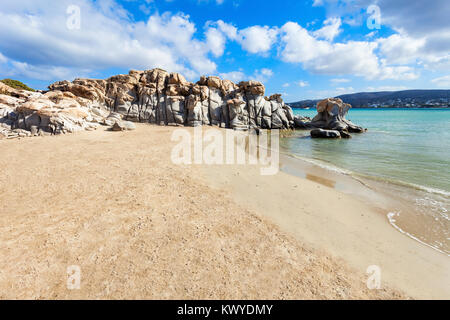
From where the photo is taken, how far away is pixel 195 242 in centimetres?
489

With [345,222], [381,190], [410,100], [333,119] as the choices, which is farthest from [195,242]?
[410,100]


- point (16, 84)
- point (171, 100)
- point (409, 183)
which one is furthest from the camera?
point (16, 84)

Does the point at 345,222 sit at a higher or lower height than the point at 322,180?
lower

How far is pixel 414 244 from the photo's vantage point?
5320mm

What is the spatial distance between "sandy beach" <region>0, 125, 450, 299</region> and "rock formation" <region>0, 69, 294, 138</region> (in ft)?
75.4

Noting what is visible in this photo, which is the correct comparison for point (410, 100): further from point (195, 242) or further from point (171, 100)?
point (195, 242)

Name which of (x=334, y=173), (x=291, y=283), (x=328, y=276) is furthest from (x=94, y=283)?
(x=334, y=173)

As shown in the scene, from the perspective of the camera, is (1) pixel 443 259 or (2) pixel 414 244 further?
(2) pixel 414 244

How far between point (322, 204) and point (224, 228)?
4350 mm

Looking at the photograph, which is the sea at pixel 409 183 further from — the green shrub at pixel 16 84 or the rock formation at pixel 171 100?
the green shrub at pixel 16 84

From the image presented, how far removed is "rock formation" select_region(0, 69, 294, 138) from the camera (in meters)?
29.2

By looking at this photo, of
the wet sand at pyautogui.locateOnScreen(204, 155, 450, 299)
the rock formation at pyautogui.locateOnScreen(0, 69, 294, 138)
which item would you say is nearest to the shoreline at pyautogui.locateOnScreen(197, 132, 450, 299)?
the wet sand at pyautogui.locateOnScreen(204, 155, 450, 299)

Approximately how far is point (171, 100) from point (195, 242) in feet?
103
